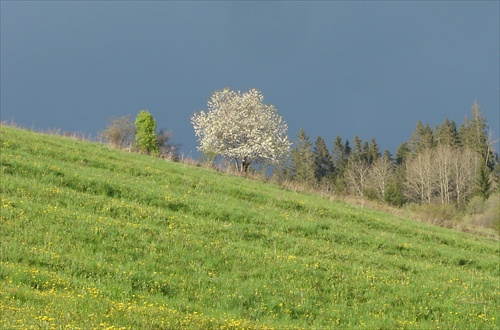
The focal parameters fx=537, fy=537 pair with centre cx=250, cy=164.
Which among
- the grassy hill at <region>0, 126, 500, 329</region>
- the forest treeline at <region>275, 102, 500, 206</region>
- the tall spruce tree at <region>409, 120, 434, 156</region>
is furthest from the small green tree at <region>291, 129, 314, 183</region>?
the grassy hill at <region>0, 126, 500, 329</region>

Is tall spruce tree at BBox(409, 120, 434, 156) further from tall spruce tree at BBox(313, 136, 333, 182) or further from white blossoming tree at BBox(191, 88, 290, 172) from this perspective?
white blossoming tree at BBox(191, 88, 290, 172)

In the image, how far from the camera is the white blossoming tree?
63.3 metres

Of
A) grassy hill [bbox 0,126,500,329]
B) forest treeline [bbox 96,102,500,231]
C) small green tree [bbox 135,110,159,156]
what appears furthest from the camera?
forest treeline [bbox 96,102,500,231]

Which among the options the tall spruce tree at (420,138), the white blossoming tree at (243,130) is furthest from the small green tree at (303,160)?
the white blossoming tree at (243,130)

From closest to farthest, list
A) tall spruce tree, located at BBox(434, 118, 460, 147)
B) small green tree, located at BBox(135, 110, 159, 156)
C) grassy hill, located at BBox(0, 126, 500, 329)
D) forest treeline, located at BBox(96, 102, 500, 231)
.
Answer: grassy hill, located at BBox(0, 126, 500, 329)
small green tree, located at BBox(135, 110, 159, 156)
forest treeline, located at BBox(96, 102, 500, 231)
tall spruce tree, located at BBox(434, 118, 460, 147)

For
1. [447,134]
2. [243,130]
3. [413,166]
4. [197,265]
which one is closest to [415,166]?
[413,166]

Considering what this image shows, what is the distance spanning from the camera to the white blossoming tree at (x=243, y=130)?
208ft

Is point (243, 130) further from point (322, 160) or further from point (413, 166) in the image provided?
point (322, 160)

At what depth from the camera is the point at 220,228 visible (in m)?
18.4

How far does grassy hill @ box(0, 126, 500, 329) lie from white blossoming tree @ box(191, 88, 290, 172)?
39.3 m

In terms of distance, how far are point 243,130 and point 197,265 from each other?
50.4 metres

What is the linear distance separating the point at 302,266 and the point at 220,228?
3895 mm

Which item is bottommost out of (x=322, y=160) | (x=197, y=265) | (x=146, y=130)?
(x=197, y=265)

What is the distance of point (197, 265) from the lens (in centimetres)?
1449
